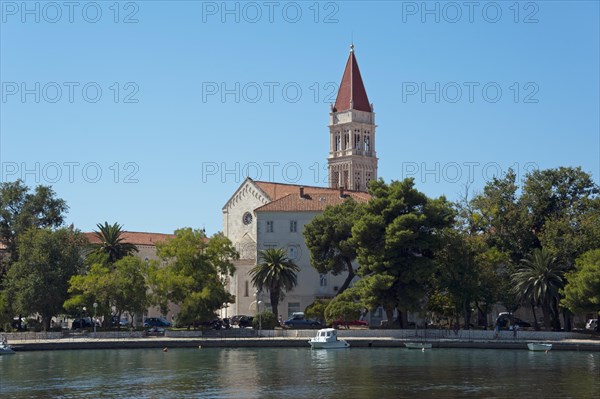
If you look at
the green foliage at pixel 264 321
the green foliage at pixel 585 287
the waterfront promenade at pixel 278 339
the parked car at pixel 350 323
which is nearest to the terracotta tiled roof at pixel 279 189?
the parked car at pixel 350 323

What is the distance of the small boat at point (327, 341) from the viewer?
82.1m

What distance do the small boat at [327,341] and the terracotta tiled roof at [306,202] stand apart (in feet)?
76.6

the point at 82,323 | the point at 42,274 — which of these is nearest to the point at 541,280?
the point at 42,274

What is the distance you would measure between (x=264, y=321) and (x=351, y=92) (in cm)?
6084

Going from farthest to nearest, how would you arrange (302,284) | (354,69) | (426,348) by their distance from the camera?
(354,69) < (302,284) < (426,348)

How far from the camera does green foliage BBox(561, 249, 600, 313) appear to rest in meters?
78.1

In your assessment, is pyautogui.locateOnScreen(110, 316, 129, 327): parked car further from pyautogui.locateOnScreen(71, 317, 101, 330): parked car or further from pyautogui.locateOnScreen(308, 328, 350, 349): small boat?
pyautogui.locateOnScreen(308, 328, 350, 349): small boat

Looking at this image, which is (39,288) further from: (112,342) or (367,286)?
(367,286)

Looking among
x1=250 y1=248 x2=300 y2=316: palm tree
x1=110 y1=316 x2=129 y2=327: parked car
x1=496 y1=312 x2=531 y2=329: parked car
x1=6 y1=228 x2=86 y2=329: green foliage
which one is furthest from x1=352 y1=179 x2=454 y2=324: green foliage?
x1=6 y1=228 x2=86 y2=329: green foliage

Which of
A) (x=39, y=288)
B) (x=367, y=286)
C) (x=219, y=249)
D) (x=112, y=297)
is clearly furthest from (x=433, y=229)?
(x=39, y=288)

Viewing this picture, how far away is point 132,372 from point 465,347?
29.6 meters

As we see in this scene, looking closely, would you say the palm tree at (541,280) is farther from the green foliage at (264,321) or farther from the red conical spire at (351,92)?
the red conical spire at (351,92)

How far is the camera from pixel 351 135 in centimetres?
14788

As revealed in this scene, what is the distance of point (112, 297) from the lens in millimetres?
89875
